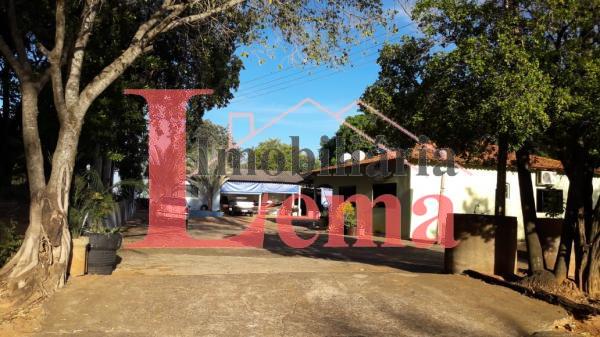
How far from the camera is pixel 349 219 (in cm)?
2272

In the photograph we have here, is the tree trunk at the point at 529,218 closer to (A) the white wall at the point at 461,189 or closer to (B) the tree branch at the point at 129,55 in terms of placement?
(B) the tree branch at the point at 129,55

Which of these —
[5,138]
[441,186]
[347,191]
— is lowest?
[347,191]

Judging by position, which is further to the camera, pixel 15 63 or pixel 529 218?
Result: pixel 529 218

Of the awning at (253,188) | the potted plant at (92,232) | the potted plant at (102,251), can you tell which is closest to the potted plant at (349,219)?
the potted plant at (92,232)

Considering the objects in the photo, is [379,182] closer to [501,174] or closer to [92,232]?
[501,174]

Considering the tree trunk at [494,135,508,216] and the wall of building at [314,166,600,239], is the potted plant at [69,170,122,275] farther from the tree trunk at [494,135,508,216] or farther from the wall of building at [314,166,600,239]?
the wall of building at [314,166,600,239]

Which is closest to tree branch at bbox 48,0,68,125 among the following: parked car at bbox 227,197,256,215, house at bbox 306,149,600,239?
house at bbox 306,149,600,239

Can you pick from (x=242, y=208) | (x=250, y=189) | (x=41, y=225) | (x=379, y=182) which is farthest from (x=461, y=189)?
(x=250, y=189)

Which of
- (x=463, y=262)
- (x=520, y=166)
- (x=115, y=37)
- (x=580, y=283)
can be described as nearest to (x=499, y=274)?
(x=463, y=262)

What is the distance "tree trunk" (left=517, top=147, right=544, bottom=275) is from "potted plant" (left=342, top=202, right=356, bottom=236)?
1287cm

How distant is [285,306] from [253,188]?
1328 inches

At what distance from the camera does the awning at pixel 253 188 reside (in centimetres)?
4112

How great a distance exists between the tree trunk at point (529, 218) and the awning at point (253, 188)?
31756mm

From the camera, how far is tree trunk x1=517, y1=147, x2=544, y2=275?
9.78 m
